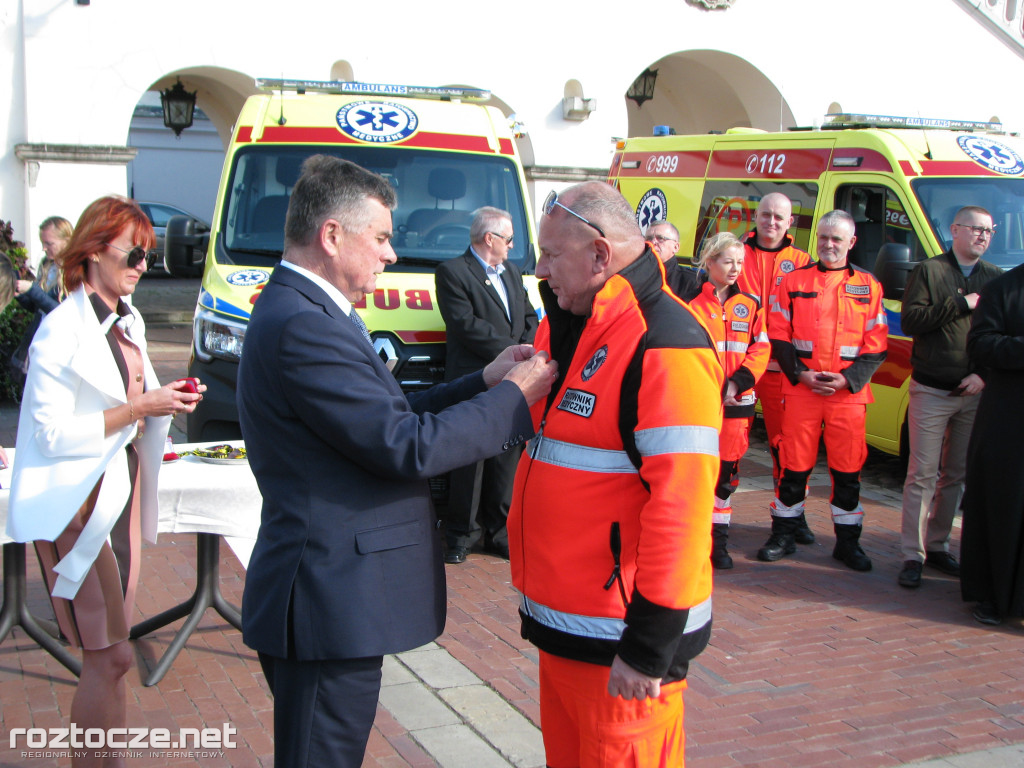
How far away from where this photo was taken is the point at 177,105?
12.7m

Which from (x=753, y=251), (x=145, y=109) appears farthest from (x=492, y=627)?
(x=145, y=109)

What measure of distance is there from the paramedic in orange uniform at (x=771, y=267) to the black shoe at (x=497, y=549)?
72.9 inches

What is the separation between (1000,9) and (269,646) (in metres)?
18.1

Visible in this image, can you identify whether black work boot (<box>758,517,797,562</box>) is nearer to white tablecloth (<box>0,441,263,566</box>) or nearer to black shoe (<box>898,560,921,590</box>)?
black shoe (<box>898,560,921,590</box>)

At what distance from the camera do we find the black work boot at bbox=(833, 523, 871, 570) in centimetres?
576

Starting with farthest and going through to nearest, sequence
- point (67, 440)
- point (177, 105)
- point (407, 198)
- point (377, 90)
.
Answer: point (177, 105)
point (377, 90)
point (407, 198)
point (67, 440)

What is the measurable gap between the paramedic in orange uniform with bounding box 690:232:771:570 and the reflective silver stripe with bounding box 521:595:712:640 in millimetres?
3244

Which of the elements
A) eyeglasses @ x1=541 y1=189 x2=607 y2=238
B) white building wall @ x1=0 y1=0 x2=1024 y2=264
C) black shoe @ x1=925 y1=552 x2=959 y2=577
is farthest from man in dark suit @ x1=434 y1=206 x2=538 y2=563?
white building wall @ x1=0 y1=0 x2=1024 y2=264

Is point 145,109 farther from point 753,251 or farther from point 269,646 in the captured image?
point 269,646

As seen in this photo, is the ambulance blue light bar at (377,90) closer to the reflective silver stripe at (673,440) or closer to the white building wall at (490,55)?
the reflective silver stripe at (673,440)

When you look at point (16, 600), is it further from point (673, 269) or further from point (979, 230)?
point (979, 230)

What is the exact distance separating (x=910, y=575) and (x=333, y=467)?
14.0ft
